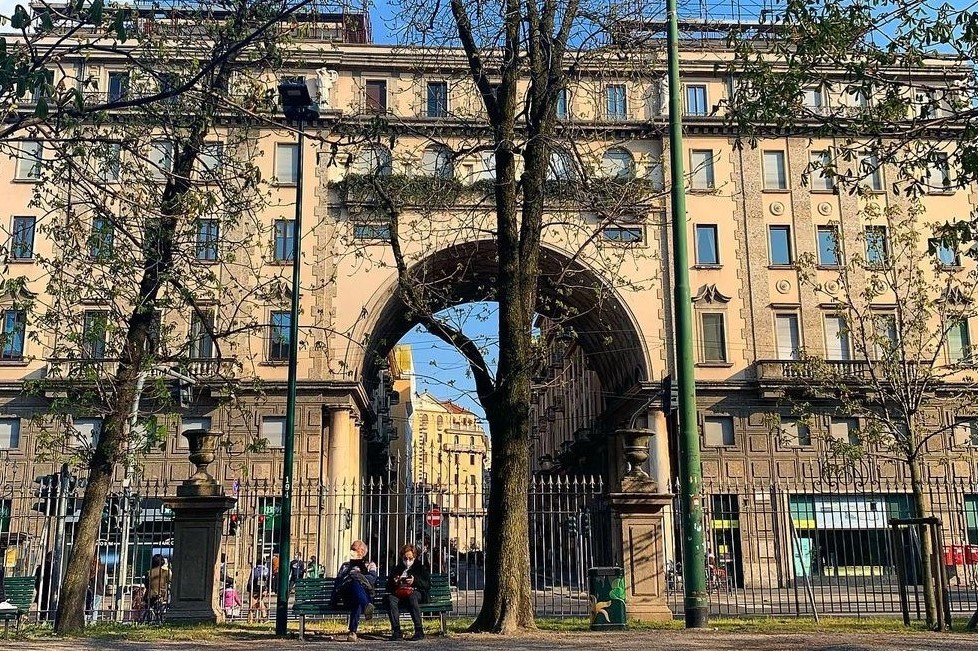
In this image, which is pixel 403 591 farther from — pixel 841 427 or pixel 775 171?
pixel 775 171

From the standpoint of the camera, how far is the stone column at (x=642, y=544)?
52.9 ft

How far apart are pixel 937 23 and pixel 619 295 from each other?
26.4 m

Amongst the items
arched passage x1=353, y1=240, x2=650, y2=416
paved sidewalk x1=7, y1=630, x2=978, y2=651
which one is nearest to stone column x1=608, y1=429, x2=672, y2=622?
paved sidewalk x1=7, y1=630, x2=978, y2=651

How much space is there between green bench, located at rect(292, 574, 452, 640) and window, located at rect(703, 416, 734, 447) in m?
21.8

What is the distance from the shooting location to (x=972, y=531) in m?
34.4

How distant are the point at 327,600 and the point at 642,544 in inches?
199

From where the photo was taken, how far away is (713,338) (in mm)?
36719

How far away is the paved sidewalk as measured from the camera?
11.2 metres

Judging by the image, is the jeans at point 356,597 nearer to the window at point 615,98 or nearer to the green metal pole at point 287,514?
the green metal pole at point 287,514

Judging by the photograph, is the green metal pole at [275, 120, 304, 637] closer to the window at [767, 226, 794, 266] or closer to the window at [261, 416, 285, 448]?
the window at [261, 416, 285, 448]

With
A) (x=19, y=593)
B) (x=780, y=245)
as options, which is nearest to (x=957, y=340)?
(x=780, y=245)

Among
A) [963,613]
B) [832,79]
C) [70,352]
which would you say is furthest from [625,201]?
[963,613]

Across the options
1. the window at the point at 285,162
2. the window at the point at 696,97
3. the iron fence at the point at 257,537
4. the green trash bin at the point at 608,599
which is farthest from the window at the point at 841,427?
the green trash bin at the point at 608,599

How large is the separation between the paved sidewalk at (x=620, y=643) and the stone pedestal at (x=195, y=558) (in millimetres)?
3039
